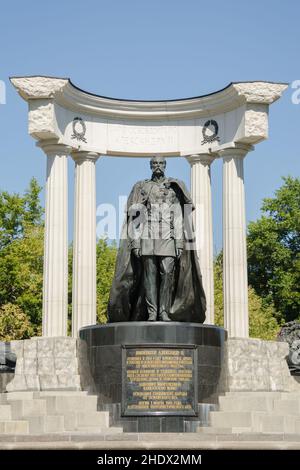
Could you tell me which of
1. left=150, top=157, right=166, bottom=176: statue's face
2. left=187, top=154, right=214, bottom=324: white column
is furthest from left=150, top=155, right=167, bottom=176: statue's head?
left=187, top=154, right=214, bottom=324: white column

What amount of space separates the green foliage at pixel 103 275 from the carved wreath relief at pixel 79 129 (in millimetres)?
24777

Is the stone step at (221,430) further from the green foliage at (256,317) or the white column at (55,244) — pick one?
the green foliage at (256,317)

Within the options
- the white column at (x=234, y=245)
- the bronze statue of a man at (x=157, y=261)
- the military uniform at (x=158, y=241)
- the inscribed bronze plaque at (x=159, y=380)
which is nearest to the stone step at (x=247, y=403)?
the inscribed bronze plaque at (x=159, y=380)

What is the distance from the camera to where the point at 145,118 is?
1885 inches

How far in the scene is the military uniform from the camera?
97.7 feet

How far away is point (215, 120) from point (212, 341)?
65.0 ft

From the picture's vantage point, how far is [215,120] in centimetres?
4669

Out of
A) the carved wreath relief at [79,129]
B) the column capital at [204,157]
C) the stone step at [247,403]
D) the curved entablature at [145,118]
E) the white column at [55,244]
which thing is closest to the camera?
the stone step at [247,403]

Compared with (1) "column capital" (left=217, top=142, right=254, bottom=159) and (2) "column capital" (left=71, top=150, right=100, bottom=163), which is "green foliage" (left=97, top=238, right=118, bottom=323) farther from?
(1) "column capital" (left=217, top=142, right=254, bottom=159)

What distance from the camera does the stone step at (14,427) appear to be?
84.9 ft

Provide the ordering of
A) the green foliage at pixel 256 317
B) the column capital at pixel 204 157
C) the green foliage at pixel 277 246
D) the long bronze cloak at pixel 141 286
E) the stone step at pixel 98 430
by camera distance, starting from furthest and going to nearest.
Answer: the green foliage at pixel 277 246 → the green foliage at pixel 256 317 → the column capital at pixel 204 157 → the long bronze cloak at pixel 141 286 → the stone step at pixel 98 430

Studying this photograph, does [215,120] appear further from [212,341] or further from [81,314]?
[212,341]
